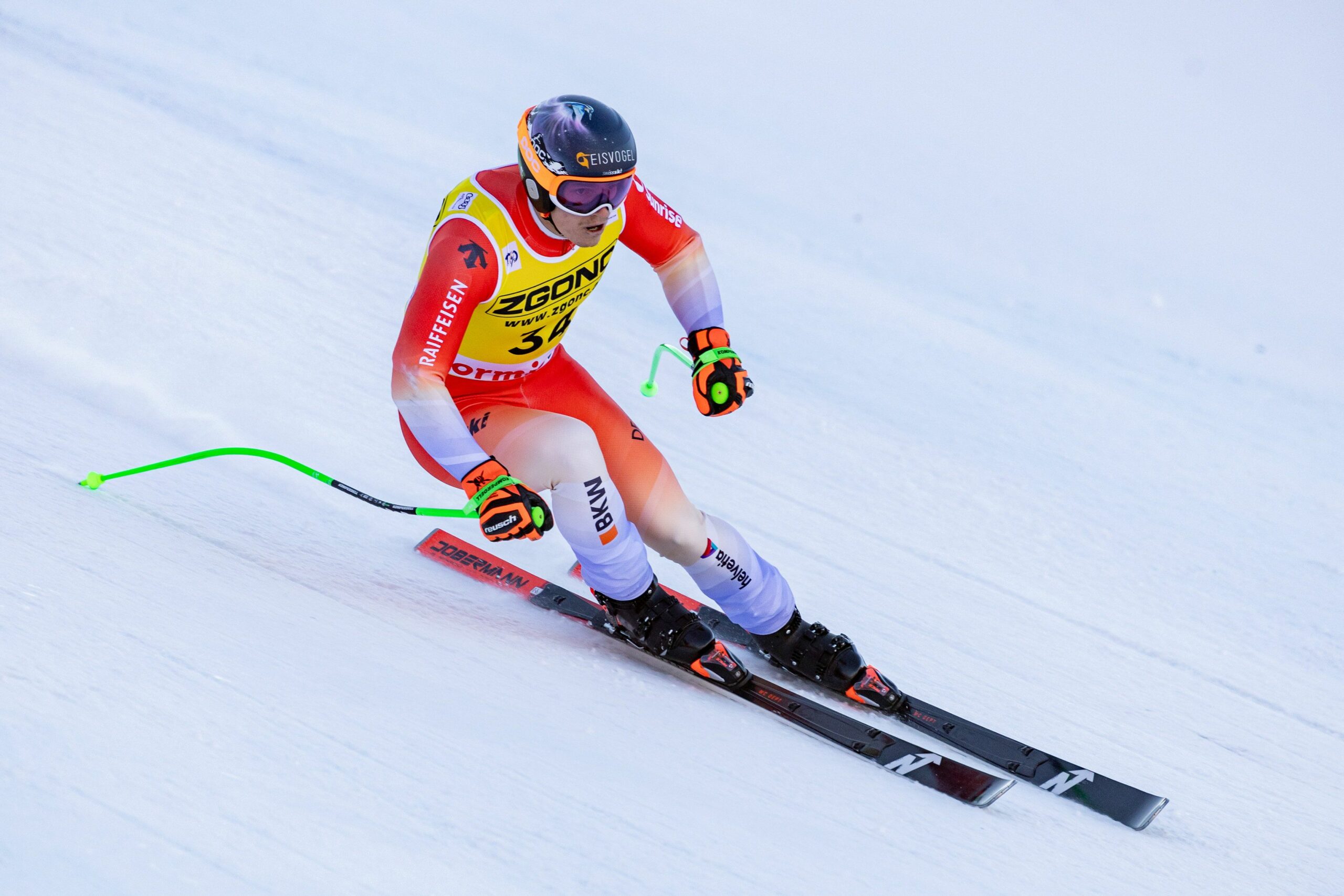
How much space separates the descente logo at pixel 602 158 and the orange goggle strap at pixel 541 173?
0.03 m

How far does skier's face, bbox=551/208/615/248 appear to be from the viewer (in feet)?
9.69

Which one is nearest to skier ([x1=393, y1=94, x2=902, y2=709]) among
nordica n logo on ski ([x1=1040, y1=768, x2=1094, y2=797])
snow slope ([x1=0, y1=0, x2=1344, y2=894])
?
snow slope ([x1=0, y1=0, x2=1344, y2=894])

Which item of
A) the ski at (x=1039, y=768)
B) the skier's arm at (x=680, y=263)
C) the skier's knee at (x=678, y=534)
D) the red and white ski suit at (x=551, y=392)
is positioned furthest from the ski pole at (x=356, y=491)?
the ski at (x=1039, y=768)

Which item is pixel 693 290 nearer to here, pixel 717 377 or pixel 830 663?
pixel 717 377

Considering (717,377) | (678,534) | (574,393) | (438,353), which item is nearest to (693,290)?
(717,377)

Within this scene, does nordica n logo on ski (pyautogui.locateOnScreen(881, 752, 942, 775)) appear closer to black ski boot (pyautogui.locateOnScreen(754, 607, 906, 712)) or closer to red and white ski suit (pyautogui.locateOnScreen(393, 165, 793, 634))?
black ski boot (pyautogui.locateOnScreen(754, 607, 906, 712))

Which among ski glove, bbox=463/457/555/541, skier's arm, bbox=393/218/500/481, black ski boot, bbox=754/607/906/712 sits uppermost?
skier's arm, bbox=393/218/500/481

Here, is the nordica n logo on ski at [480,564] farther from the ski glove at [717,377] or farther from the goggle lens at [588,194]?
the goggle lens at [588,194]

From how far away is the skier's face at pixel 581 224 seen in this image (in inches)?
116

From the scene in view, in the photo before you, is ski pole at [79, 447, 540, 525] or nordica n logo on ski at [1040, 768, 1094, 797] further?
nordica n logo on ski at [1040, 768, 1094, 797]

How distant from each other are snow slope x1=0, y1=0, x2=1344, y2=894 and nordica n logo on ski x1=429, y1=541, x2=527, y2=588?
0.16m

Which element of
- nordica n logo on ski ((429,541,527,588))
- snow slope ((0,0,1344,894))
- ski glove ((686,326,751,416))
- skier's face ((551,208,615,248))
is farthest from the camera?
nordica n logo on ski ((429,541,527,588))

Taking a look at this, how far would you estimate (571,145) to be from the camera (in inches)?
112

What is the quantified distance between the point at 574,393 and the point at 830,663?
1.12 meters
